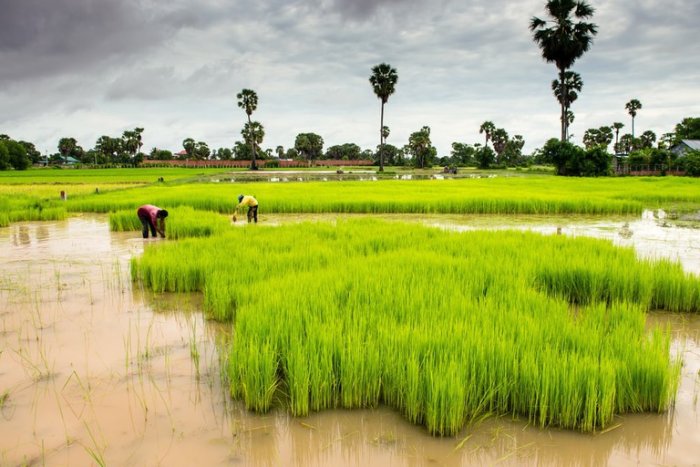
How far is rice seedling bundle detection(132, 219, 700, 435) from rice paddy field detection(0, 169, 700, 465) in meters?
0.02

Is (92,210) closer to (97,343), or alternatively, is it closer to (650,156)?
(97,343)

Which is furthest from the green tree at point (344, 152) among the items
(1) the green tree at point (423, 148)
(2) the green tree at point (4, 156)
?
(2) the green tree at point (4, 156)

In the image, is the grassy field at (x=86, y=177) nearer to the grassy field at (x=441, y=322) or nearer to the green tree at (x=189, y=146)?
the grassy field at (x=441, y=322)

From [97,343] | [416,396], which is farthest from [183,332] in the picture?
[416,396]

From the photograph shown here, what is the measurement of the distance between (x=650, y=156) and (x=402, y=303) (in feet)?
155

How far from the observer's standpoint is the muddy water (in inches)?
96.5

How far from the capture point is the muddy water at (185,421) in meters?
2.45

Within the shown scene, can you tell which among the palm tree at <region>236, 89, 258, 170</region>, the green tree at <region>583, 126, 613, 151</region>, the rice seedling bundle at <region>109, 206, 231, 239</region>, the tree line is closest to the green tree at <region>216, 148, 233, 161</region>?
the tree line

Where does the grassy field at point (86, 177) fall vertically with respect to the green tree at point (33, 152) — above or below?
below

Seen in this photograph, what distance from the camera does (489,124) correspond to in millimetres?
88312

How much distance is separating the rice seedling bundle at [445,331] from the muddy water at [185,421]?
13 cm

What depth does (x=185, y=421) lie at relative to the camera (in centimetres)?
277

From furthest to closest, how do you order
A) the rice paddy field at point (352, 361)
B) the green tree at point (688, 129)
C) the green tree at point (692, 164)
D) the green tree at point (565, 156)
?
the green tree at point (688, 129), the green tree at point (565, 156), the green tree at point (692, 164), the rice paddy field at point (352, 361)

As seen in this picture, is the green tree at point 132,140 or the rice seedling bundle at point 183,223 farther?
the green tree at point 132,140
